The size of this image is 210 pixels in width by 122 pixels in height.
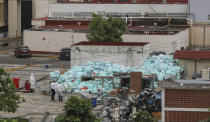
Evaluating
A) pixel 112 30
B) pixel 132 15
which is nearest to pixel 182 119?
pixel 112 30

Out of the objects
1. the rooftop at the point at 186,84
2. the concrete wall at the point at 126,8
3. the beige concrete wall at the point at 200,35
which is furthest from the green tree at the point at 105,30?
the rooftop at the point at 186,84

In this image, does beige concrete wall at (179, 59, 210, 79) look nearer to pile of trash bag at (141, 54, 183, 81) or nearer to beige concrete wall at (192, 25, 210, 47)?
pile of trash bag at (141, 54, 183, 81)

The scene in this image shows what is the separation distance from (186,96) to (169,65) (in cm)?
1376

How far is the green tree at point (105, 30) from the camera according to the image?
188 ft

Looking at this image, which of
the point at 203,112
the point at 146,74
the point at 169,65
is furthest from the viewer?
the point at 169,65

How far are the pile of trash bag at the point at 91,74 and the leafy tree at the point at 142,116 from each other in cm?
963

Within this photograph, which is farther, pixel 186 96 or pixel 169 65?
pixel 169 65

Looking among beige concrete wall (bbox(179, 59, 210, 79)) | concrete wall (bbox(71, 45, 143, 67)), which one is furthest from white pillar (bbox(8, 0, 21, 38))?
beige concrete wall (bbox(179, 59, 210, 79))

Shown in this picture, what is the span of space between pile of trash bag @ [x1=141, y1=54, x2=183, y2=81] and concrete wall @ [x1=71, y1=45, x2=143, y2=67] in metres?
0.81

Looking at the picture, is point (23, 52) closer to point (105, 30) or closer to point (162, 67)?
point (105, 30)

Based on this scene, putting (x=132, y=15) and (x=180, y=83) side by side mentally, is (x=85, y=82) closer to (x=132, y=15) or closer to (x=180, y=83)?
(x=180, y=83)

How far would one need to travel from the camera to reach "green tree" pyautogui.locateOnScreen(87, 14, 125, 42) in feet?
188

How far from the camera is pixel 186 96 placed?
94.5 ft

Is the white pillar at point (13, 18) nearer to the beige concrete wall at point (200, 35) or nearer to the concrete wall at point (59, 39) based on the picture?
the concrete wall at point (59, 39)
